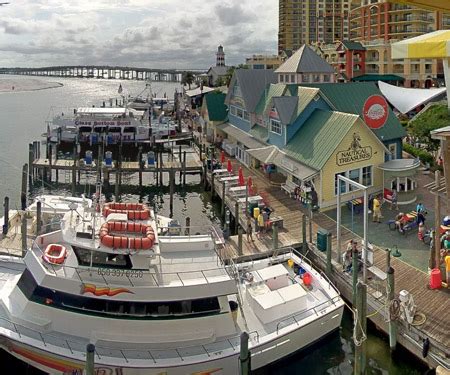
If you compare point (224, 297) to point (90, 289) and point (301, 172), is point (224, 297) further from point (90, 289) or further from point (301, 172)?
point (301, 172)

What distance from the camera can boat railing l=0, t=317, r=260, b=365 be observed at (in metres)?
16.2

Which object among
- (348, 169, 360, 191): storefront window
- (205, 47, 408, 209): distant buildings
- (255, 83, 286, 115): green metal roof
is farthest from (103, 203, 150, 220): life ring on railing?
(255, 83, 286, 115): green metal roof

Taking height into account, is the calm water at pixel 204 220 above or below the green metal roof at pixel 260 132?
below

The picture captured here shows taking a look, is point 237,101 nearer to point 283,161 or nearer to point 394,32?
point 283,161

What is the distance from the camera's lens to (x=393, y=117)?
121 ft

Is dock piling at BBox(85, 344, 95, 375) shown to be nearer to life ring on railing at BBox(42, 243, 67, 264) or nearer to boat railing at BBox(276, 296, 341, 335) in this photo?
life ring on railing at BBox(42, 243, 67, 264)

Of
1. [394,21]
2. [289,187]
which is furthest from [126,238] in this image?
[394,21]

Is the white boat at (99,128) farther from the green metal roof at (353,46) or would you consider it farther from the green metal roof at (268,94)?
the green metal roof at (353,46)

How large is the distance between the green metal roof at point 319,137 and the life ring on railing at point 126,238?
15006 mm

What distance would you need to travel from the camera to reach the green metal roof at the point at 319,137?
30.7 m

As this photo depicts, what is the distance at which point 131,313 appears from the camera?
1667 centimetres

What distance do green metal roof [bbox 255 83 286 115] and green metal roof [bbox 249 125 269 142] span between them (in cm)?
125

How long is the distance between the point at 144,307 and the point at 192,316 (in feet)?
5.12


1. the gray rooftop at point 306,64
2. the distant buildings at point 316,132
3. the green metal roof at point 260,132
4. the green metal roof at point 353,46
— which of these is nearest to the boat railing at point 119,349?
the distant buildings at point 316,132
